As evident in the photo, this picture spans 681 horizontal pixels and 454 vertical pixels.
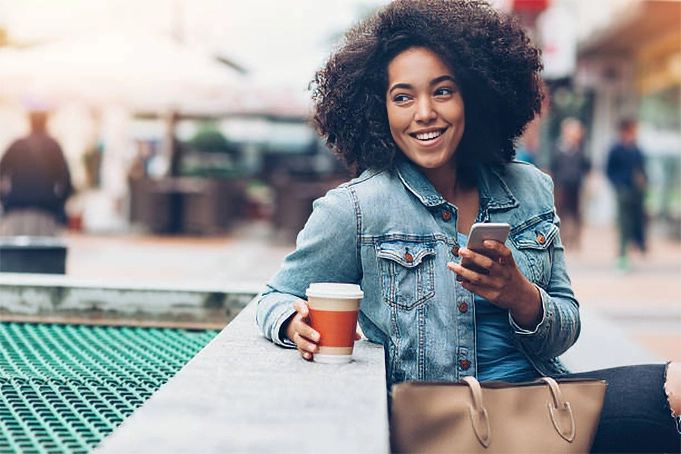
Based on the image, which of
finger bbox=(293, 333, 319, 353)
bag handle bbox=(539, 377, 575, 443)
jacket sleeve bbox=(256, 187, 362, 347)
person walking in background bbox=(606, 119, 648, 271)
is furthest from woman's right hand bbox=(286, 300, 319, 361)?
person walking in background bbox=(606, 119, 648, 271)

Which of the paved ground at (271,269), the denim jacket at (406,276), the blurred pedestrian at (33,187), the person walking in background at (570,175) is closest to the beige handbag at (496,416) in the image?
the denim jacket at (406,276)

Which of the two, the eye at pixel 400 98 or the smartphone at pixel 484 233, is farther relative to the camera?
the eye at pixel 400 98

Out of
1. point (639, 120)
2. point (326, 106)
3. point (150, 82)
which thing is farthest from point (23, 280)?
point (639, 120)

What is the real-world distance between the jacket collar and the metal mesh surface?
791 mm

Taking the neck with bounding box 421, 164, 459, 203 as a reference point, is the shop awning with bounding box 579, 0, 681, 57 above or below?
above

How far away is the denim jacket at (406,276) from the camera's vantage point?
222 centimetres

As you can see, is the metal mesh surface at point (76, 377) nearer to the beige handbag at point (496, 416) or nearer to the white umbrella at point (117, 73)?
the beige handbag at point (496, 416)

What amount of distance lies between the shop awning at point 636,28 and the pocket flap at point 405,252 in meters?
15.1

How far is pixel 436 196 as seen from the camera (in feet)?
7.77

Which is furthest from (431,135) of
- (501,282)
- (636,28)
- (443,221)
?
(636,28)

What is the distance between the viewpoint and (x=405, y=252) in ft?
7.45

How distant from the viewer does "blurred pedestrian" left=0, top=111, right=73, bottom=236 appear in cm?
818

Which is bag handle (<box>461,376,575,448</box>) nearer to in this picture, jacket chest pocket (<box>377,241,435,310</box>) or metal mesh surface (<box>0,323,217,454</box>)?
jacket chest pocket (<box>377,241,435,310</box>)

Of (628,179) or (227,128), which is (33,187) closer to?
(628,179)
